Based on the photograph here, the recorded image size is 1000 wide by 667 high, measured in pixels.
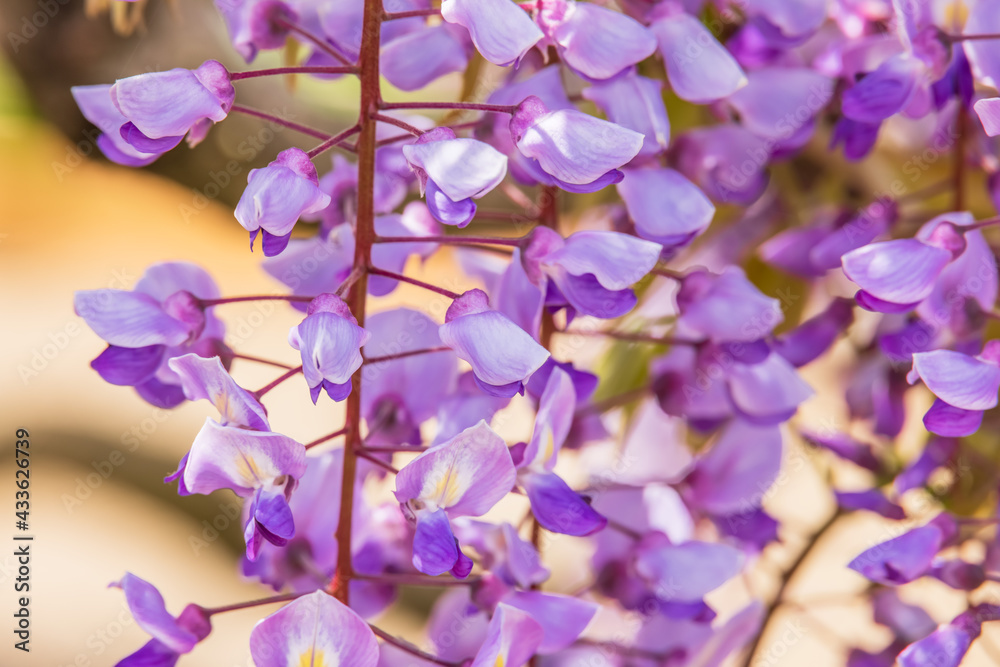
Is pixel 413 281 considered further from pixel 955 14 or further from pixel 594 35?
pixel 955 14

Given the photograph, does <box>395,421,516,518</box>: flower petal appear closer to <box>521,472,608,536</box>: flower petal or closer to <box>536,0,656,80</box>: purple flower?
<box>521,472,608,536</box>: flower petal

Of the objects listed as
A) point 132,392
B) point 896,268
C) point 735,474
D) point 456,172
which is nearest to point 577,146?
point 456,172

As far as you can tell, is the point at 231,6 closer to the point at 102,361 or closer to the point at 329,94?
the point at 102,361

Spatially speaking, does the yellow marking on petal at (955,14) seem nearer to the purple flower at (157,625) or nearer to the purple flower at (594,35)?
the purple flower at (594,35)

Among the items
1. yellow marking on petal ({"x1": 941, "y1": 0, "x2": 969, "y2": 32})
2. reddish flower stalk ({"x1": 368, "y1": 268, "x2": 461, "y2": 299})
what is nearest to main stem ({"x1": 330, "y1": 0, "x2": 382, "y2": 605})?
reddish flower stalk ({"x1": 368, "y1": 268, "x2": 461, "y2": 299})

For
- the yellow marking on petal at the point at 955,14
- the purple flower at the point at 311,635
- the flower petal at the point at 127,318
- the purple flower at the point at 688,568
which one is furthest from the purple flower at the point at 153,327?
the yellow marking on petal at the point at 955,14

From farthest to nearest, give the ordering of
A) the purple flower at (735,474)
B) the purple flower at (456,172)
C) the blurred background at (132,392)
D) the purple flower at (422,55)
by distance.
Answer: the blurred background at (132,392) → the purple flower at (735,474) → the purple flower at (422,55) → the purple flower at (456,172)
